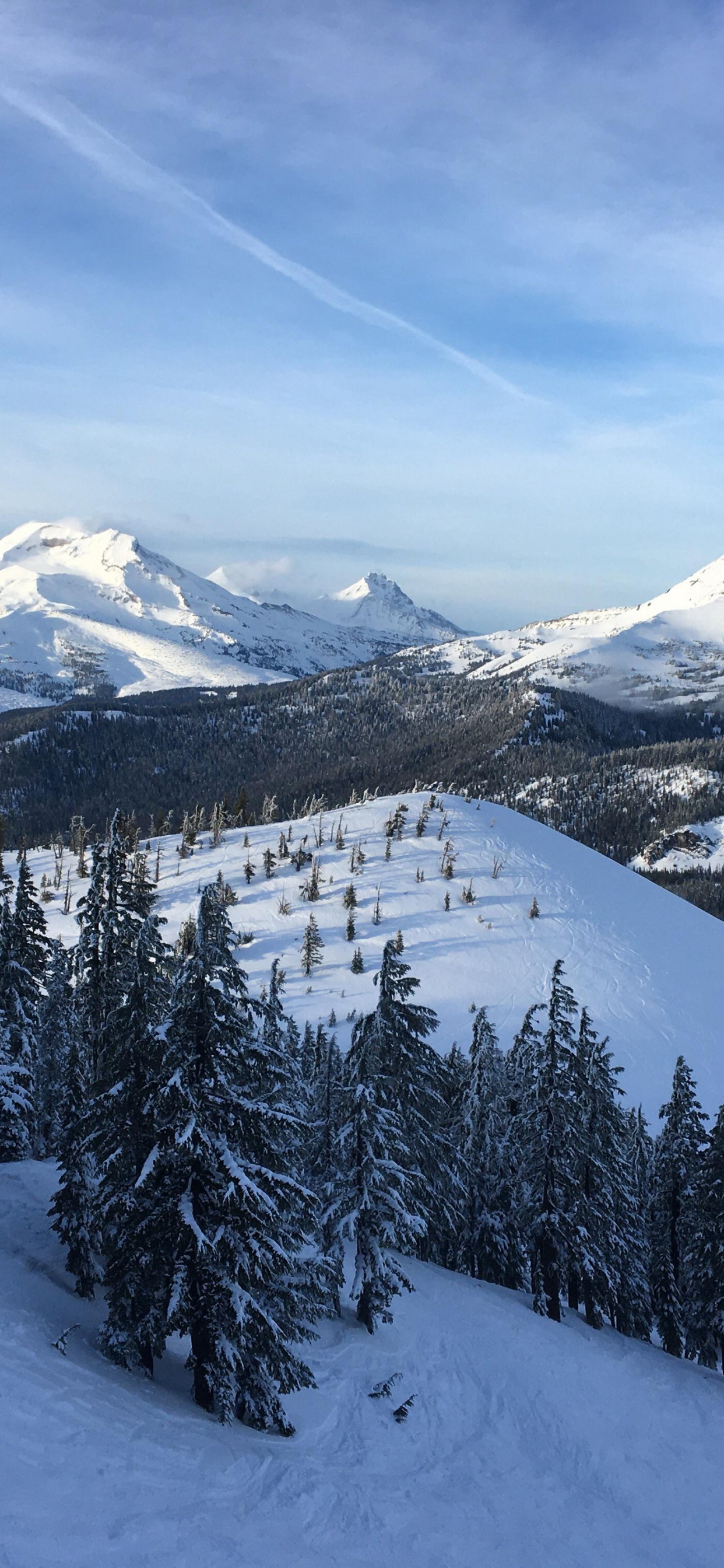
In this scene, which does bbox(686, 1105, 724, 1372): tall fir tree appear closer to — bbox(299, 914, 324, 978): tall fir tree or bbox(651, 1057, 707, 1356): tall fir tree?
bbox(651, 1057, 707, 1356): tall fir tree

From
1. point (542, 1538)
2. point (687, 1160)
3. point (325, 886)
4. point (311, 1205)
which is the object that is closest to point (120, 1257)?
point (311, 1205)

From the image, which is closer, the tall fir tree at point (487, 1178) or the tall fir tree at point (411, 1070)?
the tall fir tree at point (411, 1070)

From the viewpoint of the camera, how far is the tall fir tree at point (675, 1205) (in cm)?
3444

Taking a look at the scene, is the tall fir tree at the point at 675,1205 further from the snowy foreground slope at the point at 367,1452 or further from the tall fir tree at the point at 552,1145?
the snowy foreground slope at the point at 367,1452

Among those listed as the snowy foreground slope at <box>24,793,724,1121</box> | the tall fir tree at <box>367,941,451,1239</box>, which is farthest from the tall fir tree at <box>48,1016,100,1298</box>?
the snowy foreground slope at <box>24,793,724,1121</box>

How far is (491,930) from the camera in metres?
99.1

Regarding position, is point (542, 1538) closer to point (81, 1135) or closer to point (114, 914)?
point (81, 1135)

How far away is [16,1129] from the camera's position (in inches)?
1099

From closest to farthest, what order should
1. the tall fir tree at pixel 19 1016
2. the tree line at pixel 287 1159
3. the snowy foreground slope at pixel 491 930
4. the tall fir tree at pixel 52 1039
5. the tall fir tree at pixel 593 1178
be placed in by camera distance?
the tree line at pixel 287 1159 < the tall fir tree at pixel 19 1016 < the tall fir tree at pixel 593 1178 < the tall fir tree at pixel 52 1039 < the snowy foreground slope at pixel 491 930

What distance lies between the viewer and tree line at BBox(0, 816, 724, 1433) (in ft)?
54.3

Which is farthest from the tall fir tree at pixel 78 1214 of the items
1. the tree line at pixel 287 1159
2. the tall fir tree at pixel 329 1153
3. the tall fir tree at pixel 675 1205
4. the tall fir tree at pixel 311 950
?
the tall fir tree at pixel 311 950

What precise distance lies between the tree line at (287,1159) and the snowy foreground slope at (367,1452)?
3.86 feet

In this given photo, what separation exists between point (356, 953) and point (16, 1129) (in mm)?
60755

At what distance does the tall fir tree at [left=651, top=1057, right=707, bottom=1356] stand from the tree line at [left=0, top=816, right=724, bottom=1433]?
0.37 feet
